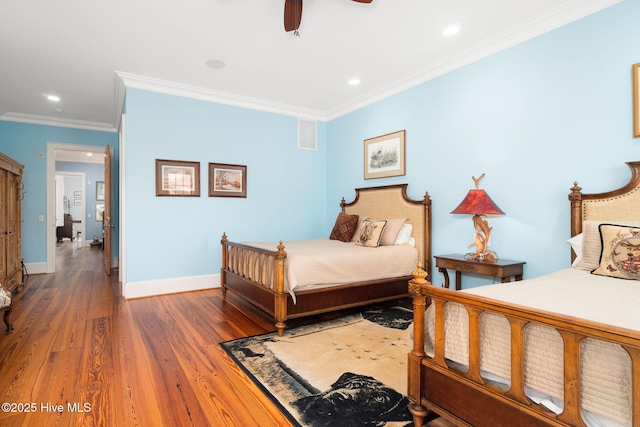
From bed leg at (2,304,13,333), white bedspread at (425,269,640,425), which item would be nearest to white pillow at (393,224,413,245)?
white bedspread at (425,269,640,425)

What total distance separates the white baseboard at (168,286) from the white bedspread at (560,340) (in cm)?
363

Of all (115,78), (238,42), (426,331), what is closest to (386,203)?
(238,42)

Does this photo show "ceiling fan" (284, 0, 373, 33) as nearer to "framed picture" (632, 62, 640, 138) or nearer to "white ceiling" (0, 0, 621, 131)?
"white ceiling" (0, 0, 621, 131)

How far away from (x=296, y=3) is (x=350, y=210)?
10.2 feet

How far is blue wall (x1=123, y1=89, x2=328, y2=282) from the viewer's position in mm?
4152

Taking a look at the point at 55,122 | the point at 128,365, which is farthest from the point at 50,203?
the point at 128,365

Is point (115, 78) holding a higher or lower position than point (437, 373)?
higher

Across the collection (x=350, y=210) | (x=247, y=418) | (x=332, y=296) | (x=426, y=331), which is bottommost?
(x=247, y=418)

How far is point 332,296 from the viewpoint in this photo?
3.16m

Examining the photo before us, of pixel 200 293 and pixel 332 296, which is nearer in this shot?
pixel 332 296

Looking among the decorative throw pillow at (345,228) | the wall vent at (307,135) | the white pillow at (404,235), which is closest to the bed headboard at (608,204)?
the white pillow at (404,235)

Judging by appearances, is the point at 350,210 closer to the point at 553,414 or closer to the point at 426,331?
the point at 426,331

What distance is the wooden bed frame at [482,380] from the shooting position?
41.4 inches

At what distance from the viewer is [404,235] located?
13.1 feet
